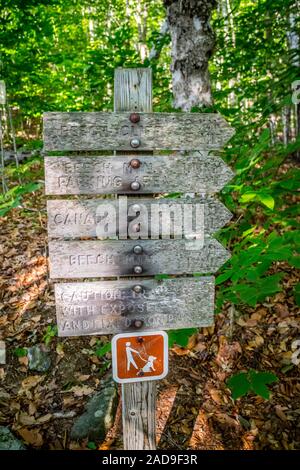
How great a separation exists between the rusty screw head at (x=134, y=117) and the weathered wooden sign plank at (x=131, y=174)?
0.55ft

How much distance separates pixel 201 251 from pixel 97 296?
0.58 metres

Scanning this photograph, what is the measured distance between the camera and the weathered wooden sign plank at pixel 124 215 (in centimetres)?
167

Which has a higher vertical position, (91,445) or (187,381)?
(187,381)

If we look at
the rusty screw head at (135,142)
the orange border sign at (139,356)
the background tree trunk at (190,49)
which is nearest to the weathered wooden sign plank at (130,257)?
the orange border sign at (139,356)

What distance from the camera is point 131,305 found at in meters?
1.79

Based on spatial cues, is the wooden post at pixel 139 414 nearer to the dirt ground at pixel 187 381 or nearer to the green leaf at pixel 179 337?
the green leaf at pixel 179 337

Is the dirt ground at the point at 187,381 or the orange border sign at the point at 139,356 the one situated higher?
the orange border sign at the point at 139,356

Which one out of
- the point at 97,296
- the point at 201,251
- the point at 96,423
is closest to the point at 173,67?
the point at 201,251

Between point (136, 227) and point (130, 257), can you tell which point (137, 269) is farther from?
point (136, 227)

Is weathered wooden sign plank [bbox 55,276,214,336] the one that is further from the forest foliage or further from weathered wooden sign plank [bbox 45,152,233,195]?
weathered wooden sign plank [bbox 45,152,233,195]

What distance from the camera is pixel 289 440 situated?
8.70ft

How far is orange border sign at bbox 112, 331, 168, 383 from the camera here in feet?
5.81

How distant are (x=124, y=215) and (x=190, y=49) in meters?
2.65

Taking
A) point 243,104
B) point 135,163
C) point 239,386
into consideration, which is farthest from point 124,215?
point 243,104
